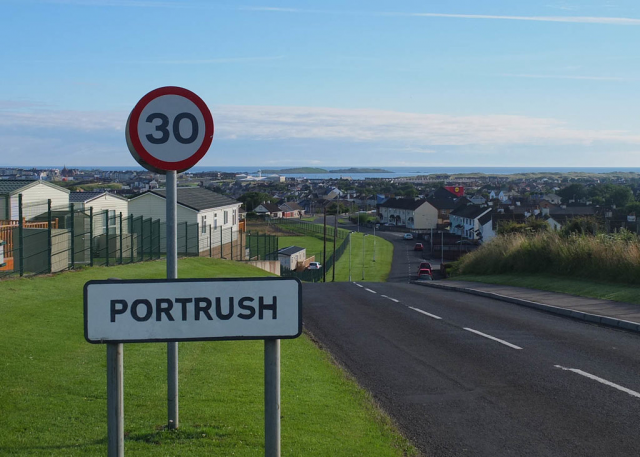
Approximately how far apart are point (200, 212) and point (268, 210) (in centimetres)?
9549

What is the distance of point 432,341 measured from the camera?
12.1 metres

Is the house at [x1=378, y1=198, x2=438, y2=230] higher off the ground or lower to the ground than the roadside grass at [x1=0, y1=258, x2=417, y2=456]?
lower

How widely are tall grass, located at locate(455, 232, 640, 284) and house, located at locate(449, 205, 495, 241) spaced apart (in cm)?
5959

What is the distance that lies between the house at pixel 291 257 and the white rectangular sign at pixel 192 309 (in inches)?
2175

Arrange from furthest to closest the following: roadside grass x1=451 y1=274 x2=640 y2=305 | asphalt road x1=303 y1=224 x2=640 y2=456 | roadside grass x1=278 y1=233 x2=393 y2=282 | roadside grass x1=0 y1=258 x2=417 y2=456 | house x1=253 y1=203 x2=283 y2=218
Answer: house x1=253 y1=203 x2=283 y2=218
roadside grass x1=278 y1=233 x2=393 y2=282
roadside grass x1=451 y1=274 x2=640 y2=305
asphalt road x1=303 y1=224 x2=640 y2=456
roadside grass x1=0 y1=258 x2=417 y2=456

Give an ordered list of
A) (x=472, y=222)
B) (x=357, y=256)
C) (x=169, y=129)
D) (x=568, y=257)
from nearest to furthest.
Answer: (x=169, y=129), (x=568, y=257), (x=357, y=256), (x=472, y=222)

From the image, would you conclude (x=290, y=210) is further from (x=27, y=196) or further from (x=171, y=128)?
(x=171, y=128)

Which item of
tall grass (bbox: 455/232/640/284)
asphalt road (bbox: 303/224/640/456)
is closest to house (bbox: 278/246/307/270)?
tall grass (bbox: 455/232/640/284)

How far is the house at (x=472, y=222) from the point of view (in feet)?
307

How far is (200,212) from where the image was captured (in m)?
41.7

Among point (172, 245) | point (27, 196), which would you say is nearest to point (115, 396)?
point (172, 245)

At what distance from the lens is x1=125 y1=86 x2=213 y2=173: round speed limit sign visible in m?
4.98

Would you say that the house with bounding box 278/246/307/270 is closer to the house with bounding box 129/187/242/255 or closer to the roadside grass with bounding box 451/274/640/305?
the house with bounding box 129/187/242/255

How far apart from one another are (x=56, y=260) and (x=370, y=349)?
13.0 metres
